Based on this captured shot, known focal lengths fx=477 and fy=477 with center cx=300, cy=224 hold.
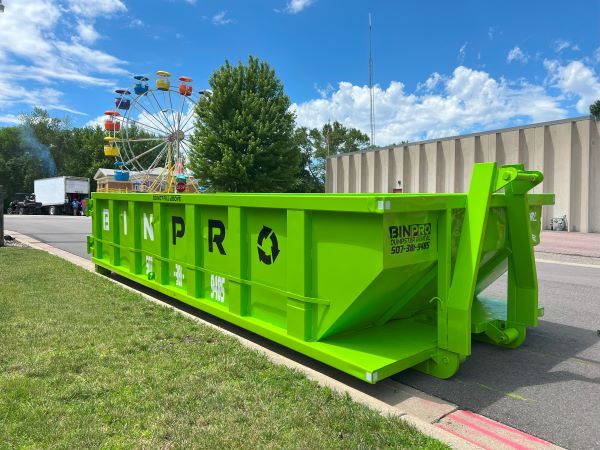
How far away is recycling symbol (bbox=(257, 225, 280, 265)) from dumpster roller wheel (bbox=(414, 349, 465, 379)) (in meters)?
1.60

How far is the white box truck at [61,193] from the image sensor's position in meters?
45.0

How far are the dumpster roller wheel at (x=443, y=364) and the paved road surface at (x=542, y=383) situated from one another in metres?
0.06

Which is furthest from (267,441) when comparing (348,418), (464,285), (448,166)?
(448,166)

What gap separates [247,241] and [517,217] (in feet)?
8.25

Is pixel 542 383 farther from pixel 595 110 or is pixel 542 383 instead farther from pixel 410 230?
pixel 595 110

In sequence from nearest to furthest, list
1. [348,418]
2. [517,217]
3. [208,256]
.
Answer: [348,418] < [517,217] < [208,256]

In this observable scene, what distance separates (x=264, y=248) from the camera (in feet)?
14.8

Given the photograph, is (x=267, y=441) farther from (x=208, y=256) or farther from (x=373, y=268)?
(x=208, y=256)

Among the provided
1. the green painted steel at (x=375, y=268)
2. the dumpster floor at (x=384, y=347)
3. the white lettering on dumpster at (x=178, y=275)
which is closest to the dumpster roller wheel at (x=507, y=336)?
the green painted steel at (x=375, y=268)

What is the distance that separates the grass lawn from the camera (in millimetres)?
2799

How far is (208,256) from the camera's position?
5.36m

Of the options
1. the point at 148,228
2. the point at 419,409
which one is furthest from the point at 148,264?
the point at 419,409

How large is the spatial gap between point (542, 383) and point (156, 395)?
3.01 m

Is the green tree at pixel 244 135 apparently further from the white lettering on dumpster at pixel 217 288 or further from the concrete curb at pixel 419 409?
the concrete curb at pixel 419 409
